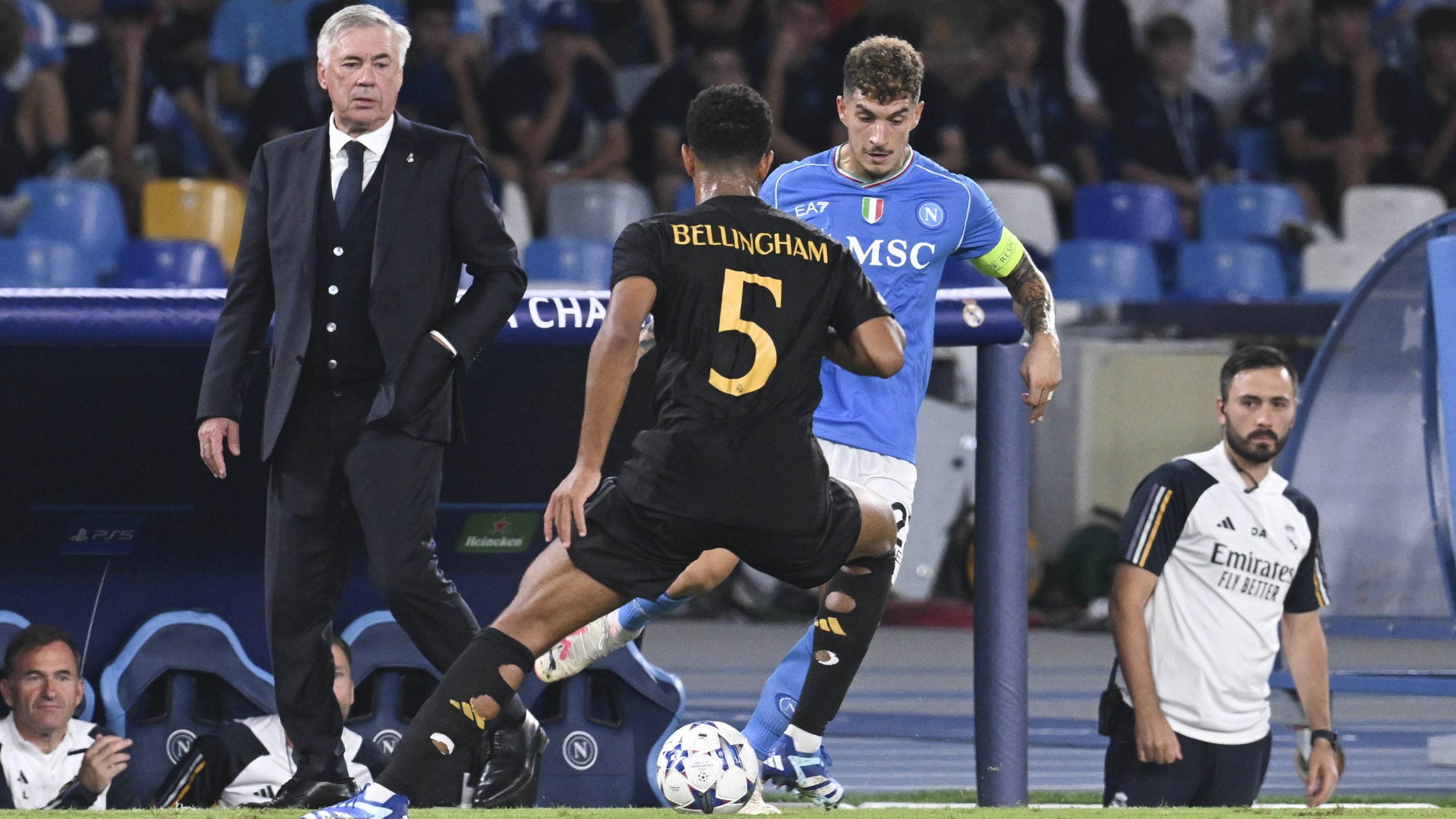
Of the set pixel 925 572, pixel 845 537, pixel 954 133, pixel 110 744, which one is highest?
pixel 954 133

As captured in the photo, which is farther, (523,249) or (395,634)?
(523,249)

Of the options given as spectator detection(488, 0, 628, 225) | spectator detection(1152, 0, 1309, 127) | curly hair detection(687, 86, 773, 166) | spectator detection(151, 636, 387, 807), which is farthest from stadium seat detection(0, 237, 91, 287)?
spectator detection(1152, 0, 1309, 127)

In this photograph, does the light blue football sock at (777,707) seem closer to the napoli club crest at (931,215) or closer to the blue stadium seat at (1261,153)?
the napoli club crest at (931,215)

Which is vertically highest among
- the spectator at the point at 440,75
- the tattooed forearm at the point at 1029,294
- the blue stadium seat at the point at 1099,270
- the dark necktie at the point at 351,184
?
the spectator at the point at 440,75

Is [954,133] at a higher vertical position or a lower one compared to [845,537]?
higher

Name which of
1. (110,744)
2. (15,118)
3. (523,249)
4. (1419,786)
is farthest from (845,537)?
(15,118)

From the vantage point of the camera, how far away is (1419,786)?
6.36m

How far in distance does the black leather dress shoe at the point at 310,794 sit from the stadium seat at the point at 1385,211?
29.9ft

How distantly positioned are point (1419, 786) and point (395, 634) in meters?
3.54

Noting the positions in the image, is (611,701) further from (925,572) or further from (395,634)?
(925,572)

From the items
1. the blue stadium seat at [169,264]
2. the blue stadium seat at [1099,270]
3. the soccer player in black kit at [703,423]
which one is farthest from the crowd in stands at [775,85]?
the soccer player in black kit at [703,423]

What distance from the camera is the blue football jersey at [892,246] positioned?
15.1 feet

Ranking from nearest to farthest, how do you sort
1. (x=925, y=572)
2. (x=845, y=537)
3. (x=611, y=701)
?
1. (x=845, y=537)
2. (x=611, y=701)
3. (x=925, y=572)

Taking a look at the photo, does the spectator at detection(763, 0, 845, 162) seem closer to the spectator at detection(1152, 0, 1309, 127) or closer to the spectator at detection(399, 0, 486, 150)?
the spectator at detection(399, 0, 486, 150)
